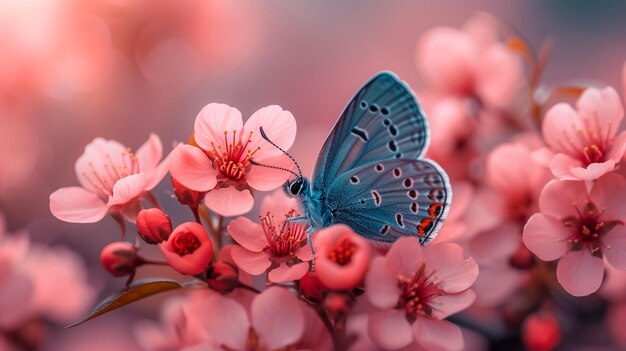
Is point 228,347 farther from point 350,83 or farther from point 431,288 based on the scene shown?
point 350,83

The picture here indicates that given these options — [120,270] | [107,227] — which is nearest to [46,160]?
[107,227]

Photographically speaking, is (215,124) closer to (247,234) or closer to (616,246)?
(247,234)

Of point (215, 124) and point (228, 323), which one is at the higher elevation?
point (215, 124)

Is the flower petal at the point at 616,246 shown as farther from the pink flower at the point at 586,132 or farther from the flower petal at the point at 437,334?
the flower petal at the point at 437,334

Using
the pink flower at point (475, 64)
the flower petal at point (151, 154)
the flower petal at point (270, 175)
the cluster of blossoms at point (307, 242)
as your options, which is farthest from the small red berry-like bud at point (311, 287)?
the pink flower at point (475, 64)

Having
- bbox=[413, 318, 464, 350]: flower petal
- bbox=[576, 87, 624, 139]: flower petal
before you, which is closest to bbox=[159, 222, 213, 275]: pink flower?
bbox=[413, 318, 464, 350]: flower petal

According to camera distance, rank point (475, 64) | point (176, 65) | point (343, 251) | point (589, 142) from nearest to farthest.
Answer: point (343, 251), point (589, 142), point (475, 64), point (176, 65)

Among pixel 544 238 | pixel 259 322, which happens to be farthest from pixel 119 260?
pixel 544 238
